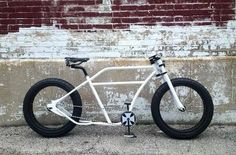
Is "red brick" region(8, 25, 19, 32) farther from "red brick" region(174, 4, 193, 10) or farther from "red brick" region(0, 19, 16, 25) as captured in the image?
"red brick" region(174, 4, 193, 10)

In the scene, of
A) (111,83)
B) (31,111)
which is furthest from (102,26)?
(31,111)

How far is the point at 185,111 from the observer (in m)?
6.95

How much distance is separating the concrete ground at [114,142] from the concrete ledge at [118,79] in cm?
24

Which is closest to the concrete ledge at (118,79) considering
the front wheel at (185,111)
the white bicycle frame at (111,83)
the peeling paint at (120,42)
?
the peeling paint at (120,42)

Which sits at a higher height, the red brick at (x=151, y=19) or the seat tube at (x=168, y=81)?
the red brick at (x=151, y=19)

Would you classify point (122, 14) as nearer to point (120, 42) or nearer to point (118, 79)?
point (120, 42)

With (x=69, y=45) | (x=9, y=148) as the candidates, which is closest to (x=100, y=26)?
(x=69, y=45)

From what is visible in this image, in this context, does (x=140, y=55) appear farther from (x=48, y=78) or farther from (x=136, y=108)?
(x=48, y=78)

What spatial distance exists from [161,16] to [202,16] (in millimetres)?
556

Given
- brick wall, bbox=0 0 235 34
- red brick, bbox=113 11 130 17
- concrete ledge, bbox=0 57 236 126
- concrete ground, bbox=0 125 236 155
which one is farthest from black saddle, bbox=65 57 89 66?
concrete ground, bbox=0 125 236 155

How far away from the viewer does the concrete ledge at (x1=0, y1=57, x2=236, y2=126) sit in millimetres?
6879

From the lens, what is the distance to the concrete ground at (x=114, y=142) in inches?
241

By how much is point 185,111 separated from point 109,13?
5.59 feet

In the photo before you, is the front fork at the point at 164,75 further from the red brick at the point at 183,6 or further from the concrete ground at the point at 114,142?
the red brick at the point at 183,6
